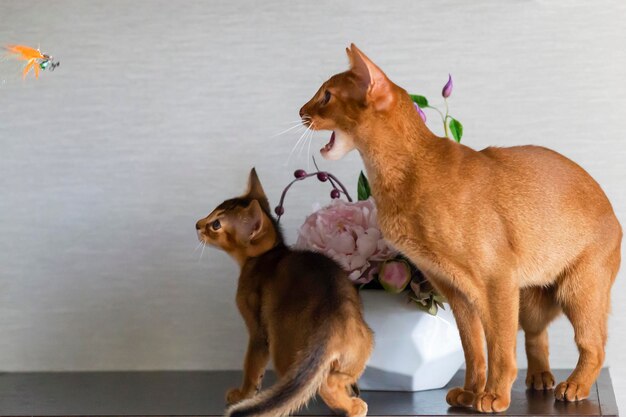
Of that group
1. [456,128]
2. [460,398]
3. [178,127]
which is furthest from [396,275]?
[178,127]

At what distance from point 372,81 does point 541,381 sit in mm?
518

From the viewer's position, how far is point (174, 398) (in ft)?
4.15

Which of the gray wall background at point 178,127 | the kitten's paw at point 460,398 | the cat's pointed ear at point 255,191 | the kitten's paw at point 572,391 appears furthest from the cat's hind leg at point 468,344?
the gray wall background at point 178,127

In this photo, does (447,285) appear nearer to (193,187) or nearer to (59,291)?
(193,187)

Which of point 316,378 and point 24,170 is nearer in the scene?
point 316,378

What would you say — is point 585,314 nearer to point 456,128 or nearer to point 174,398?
point 456,128

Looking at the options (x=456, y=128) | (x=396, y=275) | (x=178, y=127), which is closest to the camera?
(x=396, y=275)

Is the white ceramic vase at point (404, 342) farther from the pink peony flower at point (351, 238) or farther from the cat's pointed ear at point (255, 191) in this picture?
the cat's pointed ear at point (255, 191)

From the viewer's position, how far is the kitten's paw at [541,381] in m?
1.27

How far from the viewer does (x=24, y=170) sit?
170 centimetres

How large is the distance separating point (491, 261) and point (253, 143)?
0.69 meters

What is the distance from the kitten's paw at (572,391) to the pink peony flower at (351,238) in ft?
0.94

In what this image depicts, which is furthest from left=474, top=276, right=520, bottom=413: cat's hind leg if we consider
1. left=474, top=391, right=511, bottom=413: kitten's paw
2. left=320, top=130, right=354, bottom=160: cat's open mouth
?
left=320, top=130, right=354, bottom=160: cat's open mouth

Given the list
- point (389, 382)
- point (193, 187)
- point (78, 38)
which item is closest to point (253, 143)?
point (193, 187)
